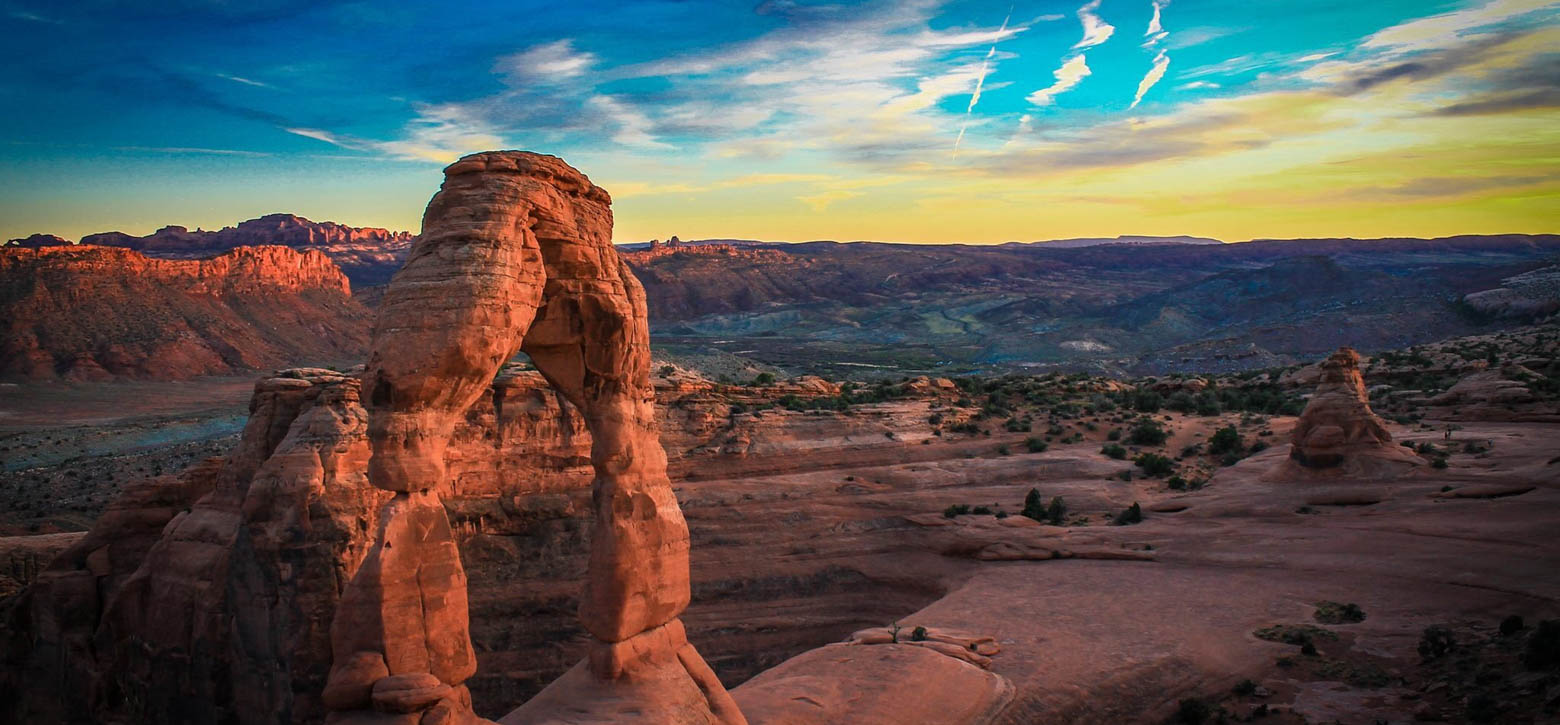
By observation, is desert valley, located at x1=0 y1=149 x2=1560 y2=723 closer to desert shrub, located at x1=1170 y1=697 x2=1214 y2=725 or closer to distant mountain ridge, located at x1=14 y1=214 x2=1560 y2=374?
desert shrub, located at x1=1170 y1=697 x2=1214 y2=725

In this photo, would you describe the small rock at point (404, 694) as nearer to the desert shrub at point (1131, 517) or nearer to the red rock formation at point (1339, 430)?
the desert shrub at point (1131, 517)

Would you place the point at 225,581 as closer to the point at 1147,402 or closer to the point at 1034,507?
the point at 1034,507

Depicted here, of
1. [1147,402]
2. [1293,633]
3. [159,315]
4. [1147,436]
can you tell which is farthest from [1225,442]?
[159,315]

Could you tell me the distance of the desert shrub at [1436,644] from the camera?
44.5ft

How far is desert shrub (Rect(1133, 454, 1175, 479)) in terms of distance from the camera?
2592cm

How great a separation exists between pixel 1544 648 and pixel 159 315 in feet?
308

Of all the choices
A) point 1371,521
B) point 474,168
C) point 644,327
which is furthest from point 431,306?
point 1371,521

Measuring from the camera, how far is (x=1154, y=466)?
26.0 meters

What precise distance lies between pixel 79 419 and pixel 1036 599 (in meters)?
59.9

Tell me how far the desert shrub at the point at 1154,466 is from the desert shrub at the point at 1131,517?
3.48 meters

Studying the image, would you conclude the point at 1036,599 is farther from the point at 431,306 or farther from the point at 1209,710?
the point at 431,306

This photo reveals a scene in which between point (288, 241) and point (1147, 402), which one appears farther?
point (288, 241)

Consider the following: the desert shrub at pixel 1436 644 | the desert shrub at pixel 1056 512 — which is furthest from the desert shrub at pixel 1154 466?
the desert shrub at pixel 1436 644

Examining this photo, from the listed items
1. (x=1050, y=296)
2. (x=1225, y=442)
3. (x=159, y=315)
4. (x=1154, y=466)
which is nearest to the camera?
(x=1154, y=466)
